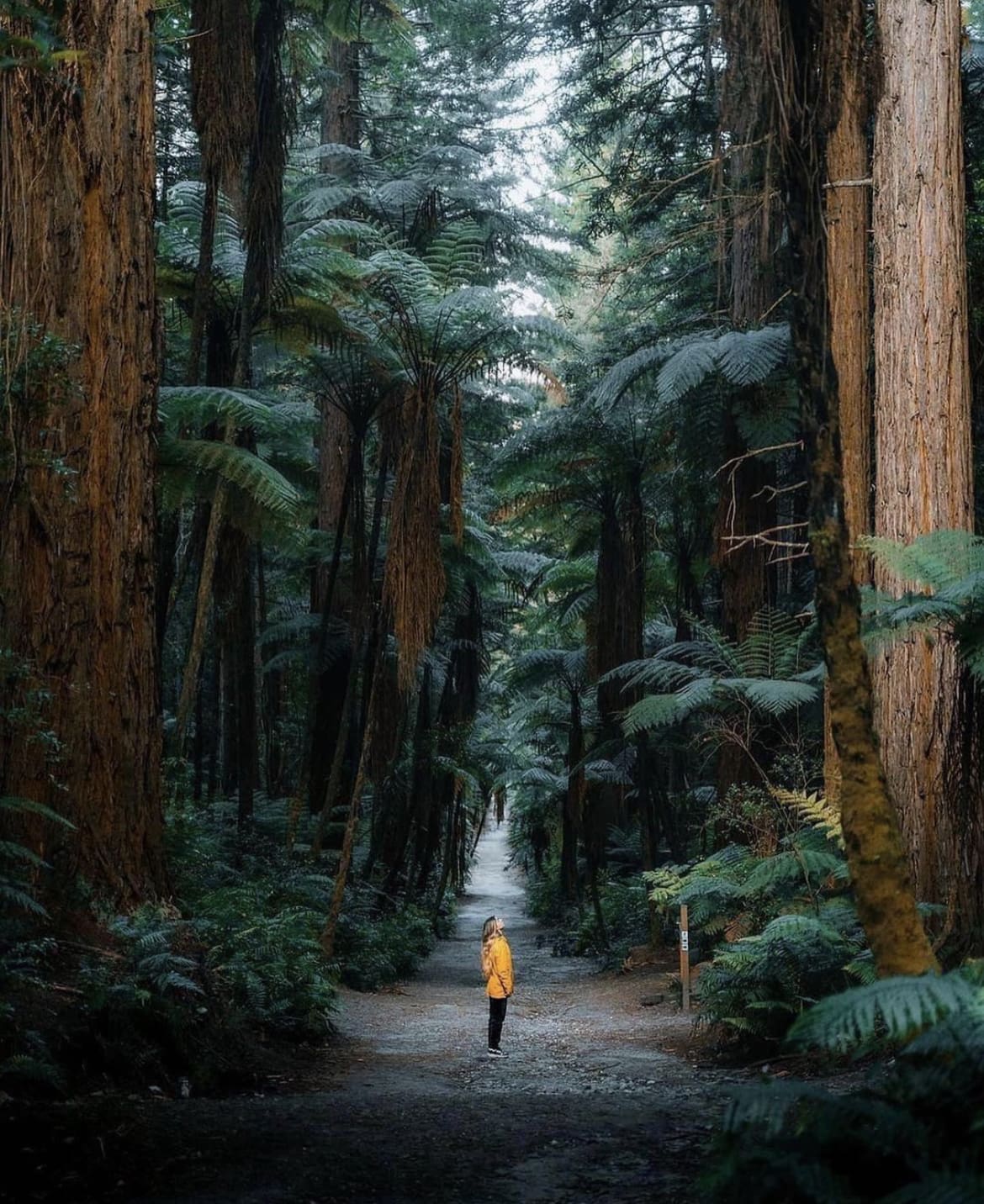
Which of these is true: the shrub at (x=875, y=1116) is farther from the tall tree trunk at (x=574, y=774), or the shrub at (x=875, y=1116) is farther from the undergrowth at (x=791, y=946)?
the tall tree trunk at (x=574, y=774)

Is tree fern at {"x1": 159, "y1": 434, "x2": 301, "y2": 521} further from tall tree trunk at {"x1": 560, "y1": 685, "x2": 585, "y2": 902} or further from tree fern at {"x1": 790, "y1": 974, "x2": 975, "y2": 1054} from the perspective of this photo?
tree fern at {"x1": 790, "y1": 974, "x2": 975, "y2": 1054}

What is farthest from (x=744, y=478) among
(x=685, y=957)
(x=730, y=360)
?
(x=685, y=957)

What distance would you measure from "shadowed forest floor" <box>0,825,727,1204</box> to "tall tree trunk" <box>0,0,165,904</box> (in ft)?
6.24

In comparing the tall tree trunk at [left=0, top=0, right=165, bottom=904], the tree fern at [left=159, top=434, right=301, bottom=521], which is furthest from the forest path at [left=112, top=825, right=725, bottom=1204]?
the tree fern at [left=159, top=434, right=301, bottom=521]

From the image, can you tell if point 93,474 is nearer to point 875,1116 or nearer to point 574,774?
point 875,1116

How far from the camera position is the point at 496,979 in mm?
8477

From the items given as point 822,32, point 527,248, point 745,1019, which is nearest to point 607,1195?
point 745,1019

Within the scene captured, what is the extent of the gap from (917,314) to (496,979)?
5334mm

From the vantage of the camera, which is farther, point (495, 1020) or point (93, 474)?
point (495, 1020)

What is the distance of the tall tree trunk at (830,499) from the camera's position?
12.4 feet

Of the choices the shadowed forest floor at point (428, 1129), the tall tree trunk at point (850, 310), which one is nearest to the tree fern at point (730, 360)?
the tall tree trunk at point (850, 310)

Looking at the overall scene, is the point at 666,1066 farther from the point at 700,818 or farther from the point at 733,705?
the point at 700,818

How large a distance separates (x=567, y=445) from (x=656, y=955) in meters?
6.54

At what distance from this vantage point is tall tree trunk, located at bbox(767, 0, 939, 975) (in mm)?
3789
